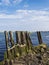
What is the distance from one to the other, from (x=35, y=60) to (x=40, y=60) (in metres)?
0.40

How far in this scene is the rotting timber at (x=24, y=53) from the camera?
845 inches

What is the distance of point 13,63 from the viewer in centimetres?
2128

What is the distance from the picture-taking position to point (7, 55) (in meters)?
22.4

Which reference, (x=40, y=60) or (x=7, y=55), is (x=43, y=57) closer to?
(x=40, y=60)

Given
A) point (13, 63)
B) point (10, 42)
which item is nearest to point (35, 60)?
point (13, 63)

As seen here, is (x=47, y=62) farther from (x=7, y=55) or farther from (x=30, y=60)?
(x=7, y=55)

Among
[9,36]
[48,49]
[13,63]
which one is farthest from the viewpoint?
[9,36]

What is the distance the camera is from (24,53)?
22.6 meters

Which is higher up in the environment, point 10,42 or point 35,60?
point 10,42

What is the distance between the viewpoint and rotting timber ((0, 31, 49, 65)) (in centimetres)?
2145

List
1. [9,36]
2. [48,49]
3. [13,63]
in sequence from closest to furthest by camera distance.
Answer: [13,63] → [48,49] → [9,36]

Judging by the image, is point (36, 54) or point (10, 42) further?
point (10, 42)

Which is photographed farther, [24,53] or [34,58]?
[24,53]

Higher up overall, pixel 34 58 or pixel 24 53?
pixel 24 53
